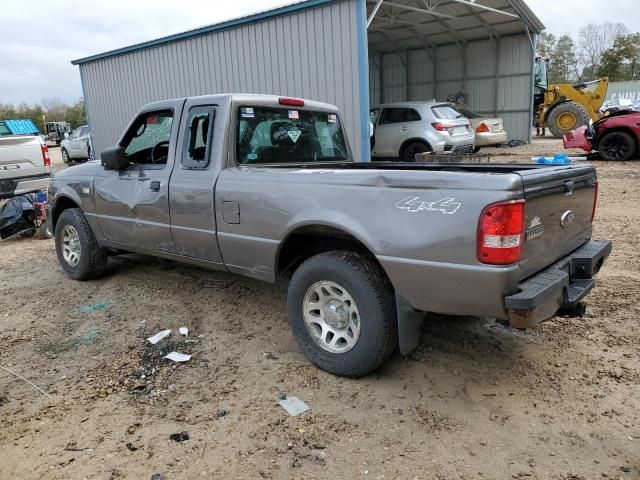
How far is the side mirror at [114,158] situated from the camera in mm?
4539

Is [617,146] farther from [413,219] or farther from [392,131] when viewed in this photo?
[413,219]

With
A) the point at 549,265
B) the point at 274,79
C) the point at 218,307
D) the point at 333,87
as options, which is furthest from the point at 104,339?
the point at 274,79

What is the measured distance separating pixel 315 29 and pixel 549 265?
839 cm

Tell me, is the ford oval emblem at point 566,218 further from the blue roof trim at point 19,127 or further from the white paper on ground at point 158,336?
the blue roof trim at point 19,127

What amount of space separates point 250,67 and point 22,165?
516cm

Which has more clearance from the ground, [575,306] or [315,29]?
[315,29]

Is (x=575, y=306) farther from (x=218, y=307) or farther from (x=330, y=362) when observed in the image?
(x=218, y=307)

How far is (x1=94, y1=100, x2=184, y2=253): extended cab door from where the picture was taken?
4344 mm

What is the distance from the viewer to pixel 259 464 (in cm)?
255

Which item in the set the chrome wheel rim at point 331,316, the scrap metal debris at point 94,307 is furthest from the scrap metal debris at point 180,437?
the scrap metal debris at point 94,307

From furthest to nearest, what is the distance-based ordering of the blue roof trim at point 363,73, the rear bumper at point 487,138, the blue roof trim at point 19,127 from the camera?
the rear bumper at point 487,138, the blue roof trim at point 19,127, the blue roof trim at point 363,73

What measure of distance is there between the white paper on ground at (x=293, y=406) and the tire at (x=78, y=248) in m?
3.19

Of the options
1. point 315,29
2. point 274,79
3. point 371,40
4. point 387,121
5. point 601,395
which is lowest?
point 601,395

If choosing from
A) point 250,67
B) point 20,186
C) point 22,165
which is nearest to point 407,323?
point 20,186
